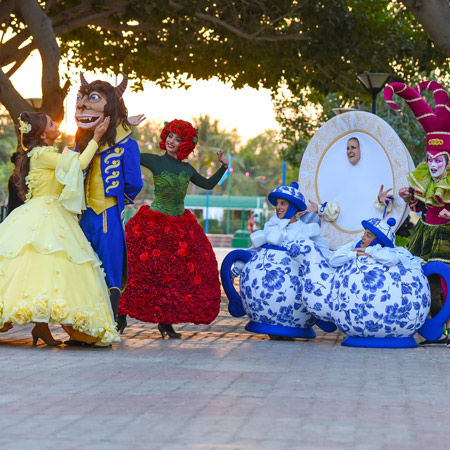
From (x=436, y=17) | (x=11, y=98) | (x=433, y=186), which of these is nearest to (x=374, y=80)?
(x=436, y=17)

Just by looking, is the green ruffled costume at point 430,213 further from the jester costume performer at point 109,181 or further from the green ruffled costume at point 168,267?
the jester costume performer at point 109,181

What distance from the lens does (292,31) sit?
16750 mm

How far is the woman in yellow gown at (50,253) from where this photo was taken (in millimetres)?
7688

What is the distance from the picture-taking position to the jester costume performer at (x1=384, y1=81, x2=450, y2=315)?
9016 millimetres

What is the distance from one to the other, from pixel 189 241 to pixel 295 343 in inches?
52.0

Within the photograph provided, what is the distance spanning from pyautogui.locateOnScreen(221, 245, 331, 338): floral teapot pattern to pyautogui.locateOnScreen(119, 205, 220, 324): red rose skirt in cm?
34

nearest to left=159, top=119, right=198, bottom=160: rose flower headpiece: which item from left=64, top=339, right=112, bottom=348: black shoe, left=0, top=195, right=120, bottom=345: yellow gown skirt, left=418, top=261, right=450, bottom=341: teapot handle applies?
left=0, top=195, right=120, bottom=345: yellow gown skirt

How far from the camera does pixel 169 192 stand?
902 cm

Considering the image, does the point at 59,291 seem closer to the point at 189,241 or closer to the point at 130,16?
the point at 189,241

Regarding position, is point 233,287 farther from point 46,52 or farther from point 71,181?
point 46,52

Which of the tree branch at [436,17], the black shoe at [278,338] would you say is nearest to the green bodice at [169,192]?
the black shoe at [278,338]

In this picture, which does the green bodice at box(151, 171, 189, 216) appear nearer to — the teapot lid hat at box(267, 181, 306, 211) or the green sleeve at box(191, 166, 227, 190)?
the green sleeve at box(191, 166, 227, 190)

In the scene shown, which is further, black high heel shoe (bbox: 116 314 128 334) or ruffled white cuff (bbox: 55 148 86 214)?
black high heel shoe (bbox: 116 314 128 334)

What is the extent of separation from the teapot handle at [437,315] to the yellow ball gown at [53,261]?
2.78 m
